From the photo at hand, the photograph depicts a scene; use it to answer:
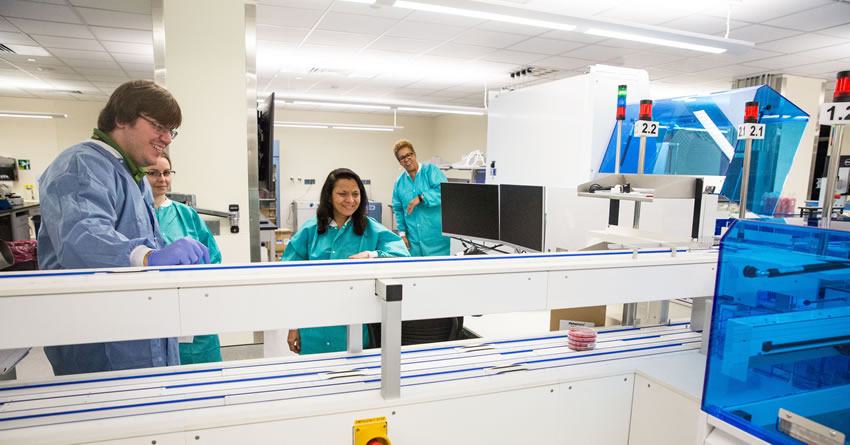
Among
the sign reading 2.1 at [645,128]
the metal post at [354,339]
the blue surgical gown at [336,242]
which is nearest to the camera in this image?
the metal post at [354,339]

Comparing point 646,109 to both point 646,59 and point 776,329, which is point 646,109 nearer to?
point 776,329

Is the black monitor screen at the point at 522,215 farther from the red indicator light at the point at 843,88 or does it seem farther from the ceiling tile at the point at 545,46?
the ceiling tile at the point at 545,46

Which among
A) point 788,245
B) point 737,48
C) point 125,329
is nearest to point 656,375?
point 788,245

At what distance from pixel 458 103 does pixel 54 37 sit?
5.96 meters

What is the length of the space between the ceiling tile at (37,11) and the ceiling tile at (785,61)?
6.67 metres

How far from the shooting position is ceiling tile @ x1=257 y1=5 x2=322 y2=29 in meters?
3.86

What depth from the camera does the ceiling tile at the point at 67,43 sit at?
4.72m

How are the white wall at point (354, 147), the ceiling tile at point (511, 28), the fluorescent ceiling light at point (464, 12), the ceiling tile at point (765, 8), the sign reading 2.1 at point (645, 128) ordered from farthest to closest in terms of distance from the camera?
the white wall at point (354, 147) < the ceiling tile at point (511, 28) < the ceiling tile at point (765, 8) < the fluorescent ceiling light at point (464, 12) < the sign reading 2.1 at point (645, 128)

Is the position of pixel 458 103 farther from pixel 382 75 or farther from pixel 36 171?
pixel 36 171

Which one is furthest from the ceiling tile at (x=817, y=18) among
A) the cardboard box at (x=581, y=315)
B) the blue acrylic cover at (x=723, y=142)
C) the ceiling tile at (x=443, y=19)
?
the cardboard box at (x=581, y=315)

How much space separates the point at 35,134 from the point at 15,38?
5.16 meters

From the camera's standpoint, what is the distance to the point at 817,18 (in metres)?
3.79

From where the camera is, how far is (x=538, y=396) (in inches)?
42.1

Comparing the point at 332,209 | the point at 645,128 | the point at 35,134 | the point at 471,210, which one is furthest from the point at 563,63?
the point at 35,134
